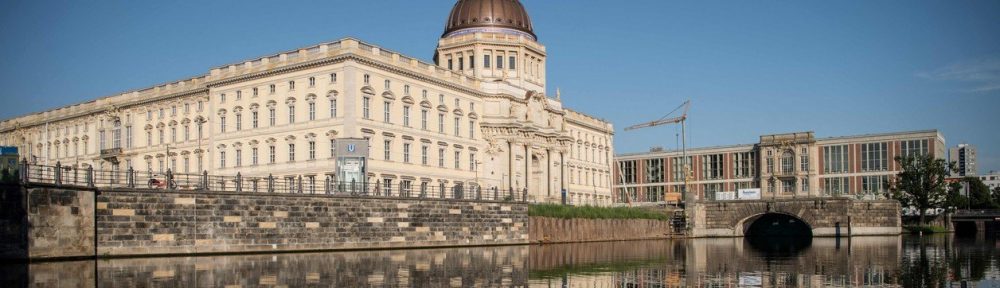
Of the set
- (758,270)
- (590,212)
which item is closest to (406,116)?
(590,212)

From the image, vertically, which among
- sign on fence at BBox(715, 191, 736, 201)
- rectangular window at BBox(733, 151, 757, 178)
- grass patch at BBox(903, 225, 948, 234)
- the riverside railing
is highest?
rectangular window at BBox(733, 151, 757, 178)

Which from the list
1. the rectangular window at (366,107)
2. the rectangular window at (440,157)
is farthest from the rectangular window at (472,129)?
the rectangular window at (366,107)

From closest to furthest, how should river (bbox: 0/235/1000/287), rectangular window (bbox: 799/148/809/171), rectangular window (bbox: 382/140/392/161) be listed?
river (bbox: 0/235/1000/287) → rectangular window (bbox: 382/140/392/161) → rectangular window (bbox: 799/148/809/171)

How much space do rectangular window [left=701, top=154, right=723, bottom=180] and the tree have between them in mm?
32327

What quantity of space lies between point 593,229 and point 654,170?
74.4 m

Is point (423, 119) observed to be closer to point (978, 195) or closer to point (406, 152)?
point (406, 152)

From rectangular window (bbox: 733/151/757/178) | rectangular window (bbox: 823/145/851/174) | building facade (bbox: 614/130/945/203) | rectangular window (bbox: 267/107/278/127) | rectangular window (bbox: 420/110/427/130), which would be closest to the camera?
rectangular window (bbox: 267/107/278/127)

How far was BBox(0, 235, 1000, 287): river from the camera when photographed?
1282 inches

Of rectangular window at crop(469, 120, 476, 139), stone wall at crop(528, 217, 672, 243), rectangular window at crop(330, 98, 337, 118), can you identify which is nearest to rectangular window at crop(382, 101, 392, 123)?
rectangular window at crop(330, 98, 337, 118)

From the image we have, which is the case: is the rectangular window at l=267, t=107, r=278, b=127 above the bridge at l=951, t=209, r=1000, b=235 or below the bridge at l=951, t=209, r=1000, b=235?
above

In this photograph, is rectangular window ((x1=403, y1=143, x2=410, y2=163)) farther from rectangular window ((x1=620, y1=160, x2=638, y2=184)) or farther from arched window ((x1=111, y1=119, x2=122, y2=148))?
rectangular window ((x1=620, y1=160, x2=638, y2=184))

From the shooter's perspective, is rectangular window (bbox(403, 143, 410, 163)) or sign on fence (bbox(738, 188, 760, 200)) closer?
rectangular window (bbox(403, 143, 410, 163))

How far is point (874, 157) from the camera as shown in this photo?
13650cm

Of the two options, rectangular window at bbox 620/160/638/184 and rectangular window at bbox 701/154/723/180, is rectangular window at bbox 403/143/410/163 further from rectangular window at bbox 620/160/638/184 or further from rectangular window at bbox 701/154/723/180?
rectangular window at bbox 620/160/638/184
